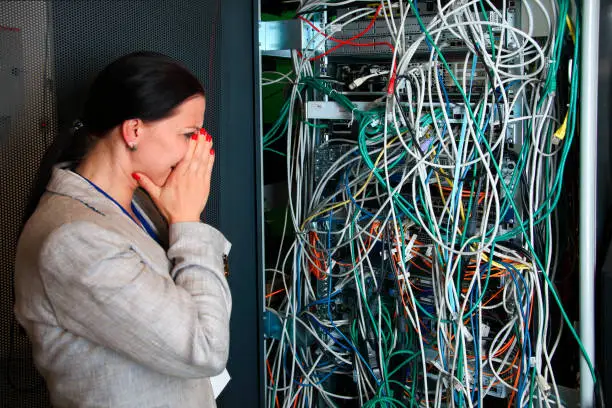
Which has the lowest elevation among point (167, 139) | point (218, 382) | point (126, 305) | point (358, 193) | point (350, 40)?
point (218, 382)

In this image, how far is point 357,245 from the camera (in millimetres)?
1777

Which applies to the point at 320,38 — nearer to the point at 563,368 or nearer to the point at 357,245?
the point at 357,245

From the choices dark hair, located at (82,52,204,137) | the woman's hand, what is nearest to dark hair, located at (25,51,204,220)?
dark hair, located at (82,52,204,137)

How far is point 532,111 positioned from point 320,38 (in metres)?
0.65

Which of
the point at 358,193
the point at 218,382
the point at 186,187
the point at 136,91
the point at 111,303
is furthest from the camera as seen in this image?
the point at 358,193

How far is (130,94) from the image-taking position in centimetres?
104

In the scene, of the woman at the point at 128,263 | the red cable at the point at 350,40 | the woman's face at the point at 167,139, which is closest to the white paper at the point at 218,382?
the woman at the point at 128,263

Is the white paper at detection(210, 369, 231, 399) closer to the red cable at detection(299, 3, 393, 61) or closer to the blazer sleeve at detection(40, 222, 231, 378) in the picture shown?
the blazer sleeve at detection(40, 222, 231, 378)

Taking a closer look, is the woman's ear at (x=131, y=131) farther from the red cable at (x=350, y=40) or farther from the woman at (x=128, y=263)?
the red cable at (x=350, y=40)

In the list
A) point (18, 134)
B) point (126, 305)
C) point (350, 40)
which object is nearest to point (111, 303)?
point (126, 305)

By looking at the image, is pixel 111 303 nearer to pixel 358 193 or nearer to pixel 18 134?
pixel 18 134

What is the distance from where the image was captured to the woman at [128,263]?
37.2 inches

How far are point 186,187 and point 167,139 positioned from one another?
0.34 ft

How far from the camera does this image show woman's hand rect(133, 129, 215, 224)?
3.70 ft
